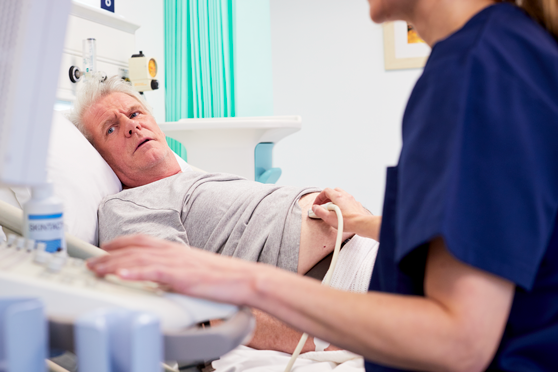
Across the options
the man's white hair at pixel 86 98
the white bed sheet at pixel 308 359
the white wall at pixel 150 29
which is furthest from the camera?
the white wall at pixel 150 29

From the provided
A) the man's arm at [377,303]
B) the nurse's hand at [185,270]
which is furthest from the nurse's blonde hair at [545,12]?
the nurse's hand at [185,270]

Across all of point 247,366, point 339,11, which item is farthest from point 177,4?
point 247,366

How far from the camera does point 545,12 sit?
24.9 inches

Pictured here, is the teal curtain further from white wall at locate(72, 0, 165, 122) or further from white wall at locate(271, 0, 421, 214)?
white wall at locate(271, 0, 421, 214)

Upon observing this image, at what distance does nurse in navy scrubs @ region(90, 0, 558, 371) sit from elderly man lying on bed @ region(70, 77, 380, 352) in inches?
27.1

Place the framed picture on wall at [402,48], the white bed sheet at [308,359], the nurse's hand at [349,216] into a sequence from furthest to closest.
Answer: the framed picture on wall at [402,48]
the nurse's hand at [349,216]
the white bed sheet at [308,359]

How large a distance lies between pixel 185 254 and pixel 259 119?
1650mm

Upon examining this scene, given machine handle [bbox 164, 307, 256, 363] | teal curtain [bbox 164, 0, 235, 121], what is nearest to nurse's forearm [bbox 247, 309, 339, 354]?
machine handle [bbox 164, 307, 256, 363]

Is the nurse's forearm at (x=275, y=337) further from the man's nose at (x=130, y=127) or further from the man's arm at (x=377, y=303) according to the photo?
the man's nose at (x=130, y=127)

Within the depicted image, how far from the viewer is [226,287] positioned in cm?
53

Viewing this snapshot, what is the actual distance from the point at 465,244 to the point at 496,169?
9cm

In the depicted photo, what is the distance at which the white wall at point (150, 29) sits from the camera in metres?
2.75

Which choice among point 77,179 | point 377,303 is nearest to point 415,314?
point 377,303

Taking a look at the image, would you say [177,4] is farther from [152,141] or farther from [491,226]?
[491,226]
